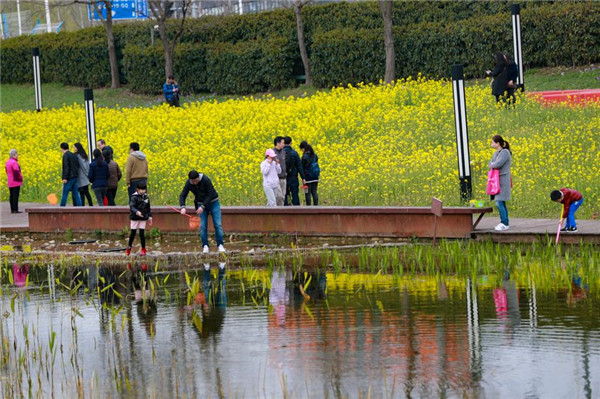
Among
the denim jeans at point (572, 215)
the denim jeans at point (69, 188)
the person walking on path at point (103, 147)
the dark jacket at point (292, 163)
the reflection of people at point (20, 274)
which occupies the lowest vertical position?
the reflection of people at point (20, 274)

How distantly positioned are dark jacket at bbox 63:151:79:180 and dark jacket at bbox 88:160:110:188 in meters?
0.74

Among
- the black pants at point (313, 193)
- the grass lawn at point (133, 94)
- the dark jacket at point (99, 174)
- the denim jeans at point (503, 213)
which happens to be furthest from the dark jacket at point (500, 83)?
the denim jeans at point (503, 213)

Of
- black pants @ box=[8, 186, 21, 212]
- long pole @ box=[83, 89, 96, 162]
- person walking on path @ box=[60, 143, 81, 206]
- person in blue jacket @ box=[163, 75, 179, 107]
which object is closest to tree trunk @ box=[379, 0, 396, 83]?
person in blue jacket @ box=[163, 75, 179, 107]

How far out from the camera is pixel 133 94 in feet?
159

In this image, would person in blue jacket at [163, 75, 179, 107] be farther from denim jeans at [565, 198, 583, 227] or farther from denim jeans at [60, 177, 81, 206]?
denim jeans at [565, 198, 583, 227]

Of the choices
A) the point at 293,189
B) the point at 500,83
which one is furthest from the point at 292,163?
the point at 500,83

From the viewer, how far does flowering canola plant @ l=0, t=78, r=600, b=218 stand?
72.3 feet

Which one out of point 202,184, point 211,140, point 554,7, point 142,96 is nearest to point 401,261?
point 202,184

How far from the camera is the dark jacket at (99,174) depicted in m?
23.6

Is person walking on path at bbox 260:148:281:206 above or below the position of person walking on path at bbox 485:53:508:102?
below

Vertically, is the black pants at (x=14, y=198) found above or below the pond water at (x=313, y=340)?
above

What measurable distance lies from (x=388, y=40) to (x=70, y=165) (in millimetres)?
18343

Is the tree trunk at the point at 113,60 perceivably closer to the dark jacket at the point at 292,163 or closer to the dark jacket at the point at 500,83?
the dark jacket at the point at 500,83

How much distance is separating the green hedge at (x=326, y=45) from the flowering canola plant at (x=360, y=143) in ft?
19.6
